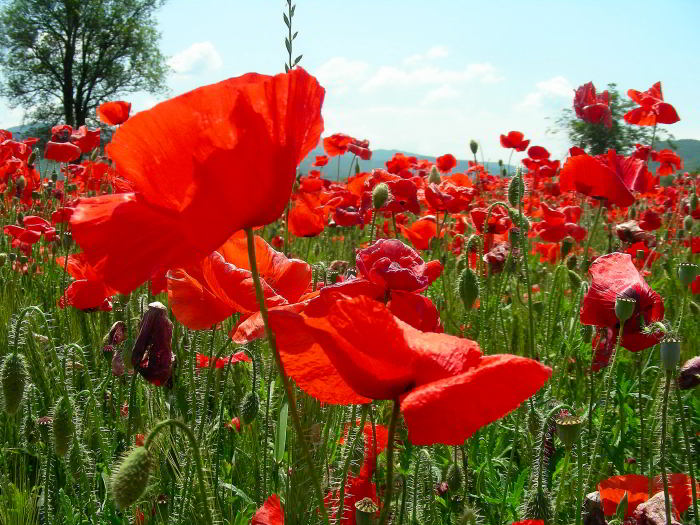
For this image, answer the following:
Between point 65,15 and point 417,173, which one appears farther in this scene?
point 65,15

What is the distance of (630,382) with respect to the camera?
2744 millimetres

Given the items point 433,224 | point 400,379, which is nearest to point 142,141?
point 400,379

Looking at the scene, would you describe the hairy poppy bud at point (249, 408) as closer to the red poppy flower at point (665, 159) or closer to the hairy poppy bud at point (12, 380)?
the hairy poppy bud at point (12, 380)

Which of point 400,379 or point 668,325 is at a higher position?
point 400,379

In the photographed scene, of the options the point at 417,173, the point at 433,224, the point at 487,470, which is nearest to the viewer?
the point at 487,470

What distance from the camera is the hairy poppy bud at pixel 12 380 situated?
1.41 m

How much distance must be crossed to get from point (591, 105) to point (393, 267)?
2958 mm

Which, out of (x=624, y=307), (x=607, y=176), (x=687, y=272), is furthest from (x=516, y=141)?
(x=624, y=307)

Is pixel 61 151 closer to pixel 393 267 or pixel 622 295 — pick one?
pixel 393 267

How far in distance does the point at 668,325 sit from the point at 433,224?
192 cm

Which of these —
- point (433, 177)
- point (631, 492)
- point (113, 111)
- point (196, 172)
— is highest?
point (113, 111)

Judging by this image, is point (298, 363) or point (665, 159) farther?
point (665, 159)

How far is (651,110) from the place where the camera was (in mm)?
3713

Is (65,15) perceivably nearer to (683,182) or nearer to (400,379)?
(683,182)
